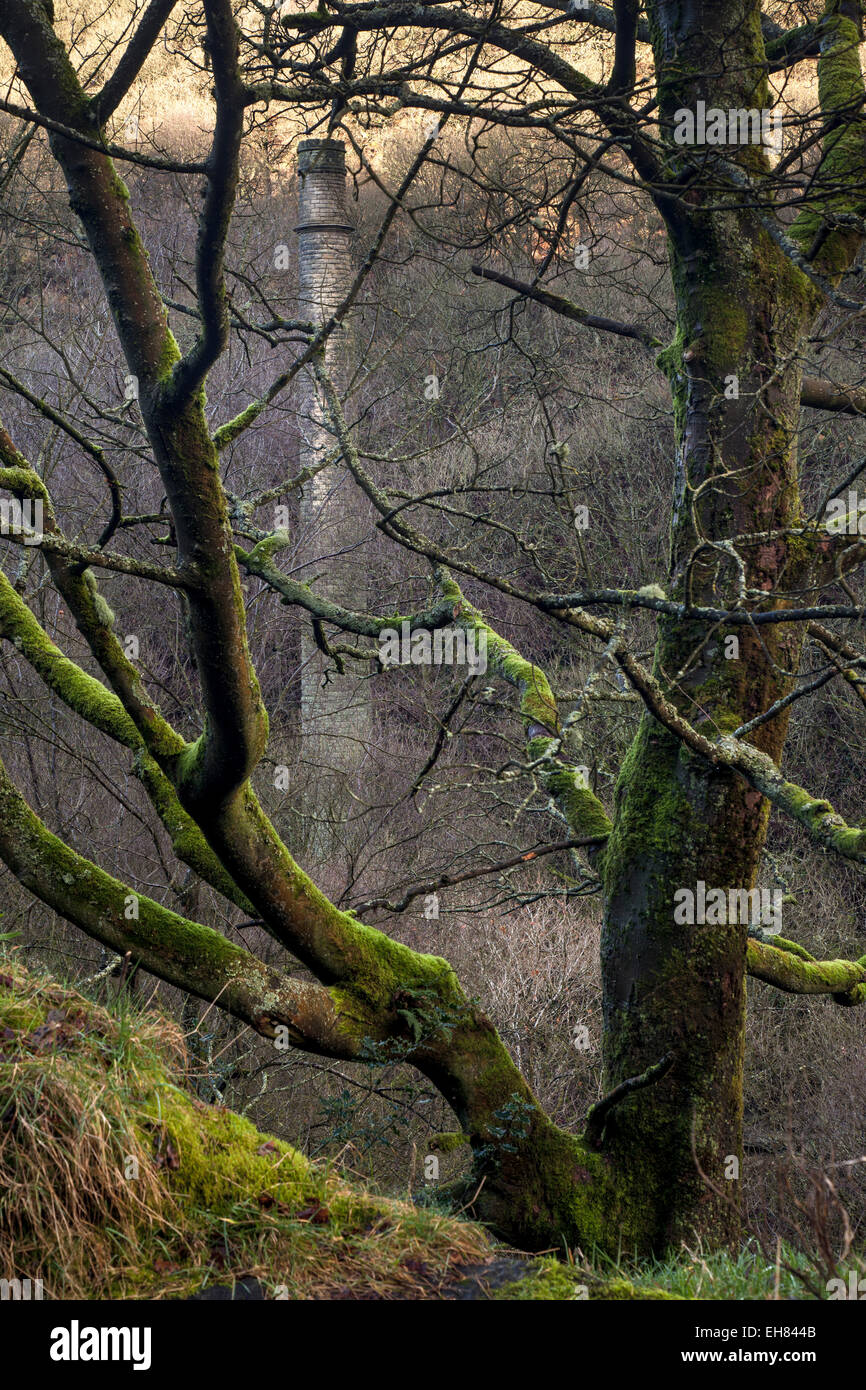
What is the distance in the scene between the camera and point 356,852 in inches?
400

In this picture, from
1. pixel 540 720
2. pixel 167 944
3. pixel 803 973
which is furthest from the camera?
pixel 803 973

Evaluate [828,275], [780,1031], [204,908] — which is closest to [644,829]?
[828,275]

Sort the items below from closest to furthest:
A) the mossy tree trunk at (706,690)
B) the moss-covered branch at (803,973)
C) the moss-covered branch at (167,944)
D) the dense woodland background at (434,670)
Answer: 1. the moss-covered branch at (167,944)
2. the mossy tree trunk at (706,690)
3. the moss-covered branch at (803,973)
4. the dense woodland background at (434,670)

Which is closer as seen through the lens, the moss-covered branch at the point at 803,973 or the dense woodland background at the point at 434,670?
the moss-covered branch at the point at 803,973

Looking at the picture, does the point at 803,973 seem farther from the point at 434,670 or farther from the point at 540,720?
the point at 434,670

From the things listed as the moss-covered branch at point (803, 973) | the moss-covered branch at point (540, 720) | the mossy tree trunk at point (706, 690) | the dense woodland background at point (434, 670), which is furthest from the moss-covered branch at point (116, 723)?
the moss-covered branch at point (803, 973)

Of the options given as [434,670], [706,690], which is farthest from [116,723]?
[434,670]

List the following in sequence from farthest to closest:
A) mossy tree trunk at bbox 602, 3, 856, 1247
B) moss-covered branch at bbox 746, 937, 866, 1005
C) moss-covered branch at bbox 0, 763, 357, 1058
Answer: moss-covered branch at bbox 746, 937, 866, 1005, mossy tree trunk at bbox 602, 3, 856, 1247, moss-covered branch at bbox 0, 763, 357, 1058

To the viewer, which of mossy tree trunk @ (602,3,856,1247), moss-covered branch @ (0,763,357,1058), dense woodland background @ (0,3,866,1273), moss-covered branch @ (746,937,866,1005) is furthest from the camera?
dense woodland background @ (0,3,866,1273)

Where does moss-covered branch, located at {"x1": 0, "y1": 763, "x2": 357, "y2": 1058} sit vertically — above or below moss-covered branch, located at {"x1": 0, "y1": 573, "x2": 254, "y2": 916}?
below

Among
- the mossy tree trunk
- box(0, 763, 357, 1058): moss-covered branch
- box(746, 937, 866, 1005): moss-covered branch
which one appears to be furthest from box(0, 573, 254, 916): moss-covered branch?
box(746, 937, 866, 1005): moss-covered branch

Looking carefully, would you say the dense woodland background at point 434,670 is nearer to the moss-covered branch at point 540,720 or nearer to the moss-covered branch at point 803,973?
the moss-covered branch at point 540,720

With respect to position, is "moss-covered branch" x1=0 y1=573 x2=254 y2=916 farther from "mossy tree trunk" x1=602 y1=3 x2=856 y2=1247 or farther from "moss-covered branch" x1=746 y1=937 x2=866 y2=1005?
"moss-covered branch" x1=746 y1=937 x2=866 y2=1005

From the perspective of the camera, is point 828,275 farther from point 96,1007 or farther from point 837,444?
point 837,444
